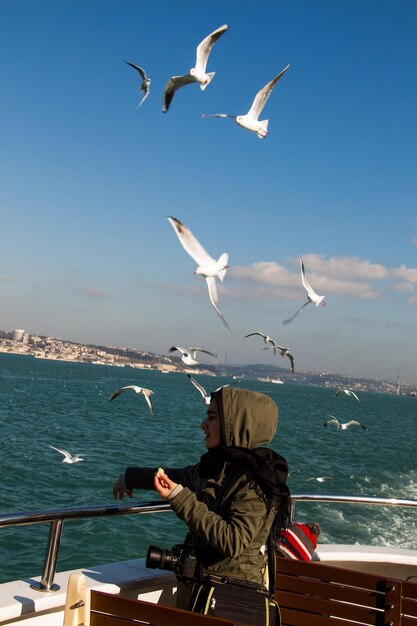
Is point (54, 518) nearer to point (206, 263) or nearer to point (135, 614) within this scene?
point (135, 614)

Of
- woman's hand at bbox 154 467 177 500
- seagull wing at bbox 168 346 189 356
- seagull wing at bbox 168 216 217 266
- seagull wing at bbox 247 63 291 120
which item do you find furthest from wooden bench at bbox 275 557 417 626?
seagull wing at bbox 168 346 189 356

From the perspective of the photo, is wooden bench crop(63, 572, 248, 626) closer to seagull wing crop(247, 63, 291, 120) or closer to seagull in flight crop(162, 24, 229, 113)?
seagull in flight crop(162, 24, 229, 113)

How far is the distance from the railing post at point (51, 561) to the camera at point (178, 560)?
44 centimetres

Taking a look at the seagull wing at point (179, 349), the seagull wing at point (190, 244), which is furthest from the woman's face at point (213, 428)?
the seagull wing at point (179, 349)

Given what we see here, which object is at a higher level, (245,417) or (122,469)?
(245,417)

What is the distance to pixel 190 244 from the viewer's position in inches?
317

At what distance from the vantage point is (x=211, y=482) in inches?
103

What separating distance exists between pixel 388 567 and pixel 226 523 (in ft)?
8.18

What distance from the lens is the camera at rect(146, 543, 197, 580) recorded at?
269cm

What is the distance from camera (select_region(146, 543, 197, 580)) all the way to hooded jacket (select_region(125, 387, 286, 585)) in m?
0.12

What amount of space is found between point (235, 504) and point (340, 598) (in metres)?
0.80

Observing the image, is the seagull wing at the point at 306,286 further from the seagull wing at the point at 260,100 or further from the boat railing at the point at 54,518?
the boat railing at the point at 54,518

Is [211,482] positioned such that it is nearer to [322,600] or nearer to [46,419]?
[322,600]

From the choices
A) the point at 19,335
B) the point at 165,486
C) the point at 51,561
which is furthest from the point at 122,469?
the point at 19,335
